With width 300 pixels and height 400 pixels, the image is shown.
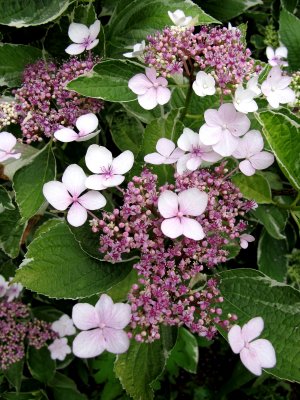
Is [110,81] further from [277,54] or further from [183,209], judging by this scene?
[277,54]

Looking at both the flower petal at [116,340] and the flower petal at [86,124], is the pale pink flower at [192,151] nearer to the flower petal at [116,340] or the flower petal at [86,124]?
the flower petal at [86,124]

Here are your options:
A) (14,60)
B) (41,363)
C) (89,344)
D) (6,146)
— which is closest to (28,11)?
(14,60)

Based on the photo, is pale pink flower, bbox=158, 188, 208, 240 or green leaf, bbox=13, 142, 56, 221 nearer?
pale pink flower, bbox=158, 188, 208, 240

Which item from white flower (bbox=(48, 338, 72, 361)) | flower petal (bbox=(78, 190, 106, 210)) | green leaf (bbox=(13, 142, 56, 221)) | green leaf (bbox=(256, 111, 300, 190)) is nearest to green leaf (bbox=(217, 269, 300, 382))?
green leaf (bbox=(256, 111, 300, 190))

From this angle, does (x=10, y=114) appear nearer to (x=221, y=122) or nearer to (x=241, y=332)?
(x=221, y=122)

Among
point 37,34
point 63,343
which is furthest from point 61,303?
point 37,34

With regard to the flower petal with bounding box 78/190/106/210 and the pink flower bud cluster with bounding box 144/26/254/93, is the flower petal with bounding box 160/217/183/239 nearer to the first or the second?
the flower petal with bounding box 78/190/106/210
